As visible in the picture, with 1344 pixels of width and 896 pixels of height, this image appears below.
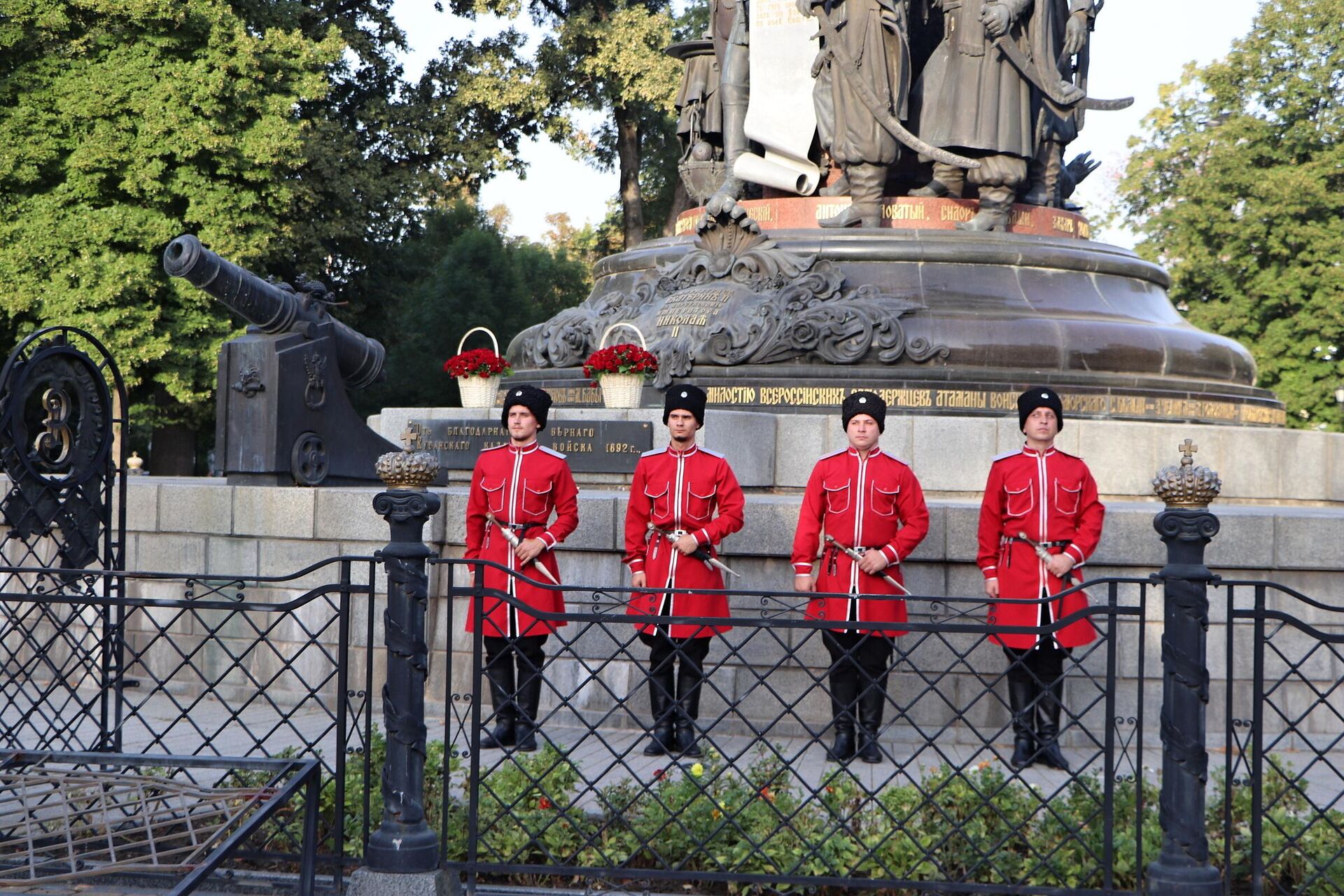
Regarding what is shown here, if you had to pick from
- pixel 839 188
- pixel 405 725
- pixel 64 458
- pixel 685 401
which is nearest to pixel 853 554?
pixel 685 401

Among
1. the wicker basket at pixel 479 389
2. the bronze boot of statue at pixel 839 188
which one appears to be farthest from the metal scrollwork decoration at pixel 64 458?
the bronze boot of statue at pixel 839 188

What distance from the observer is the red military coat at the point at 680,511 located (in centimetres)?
709

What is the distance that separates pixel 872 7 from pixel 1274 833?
25.2 feet

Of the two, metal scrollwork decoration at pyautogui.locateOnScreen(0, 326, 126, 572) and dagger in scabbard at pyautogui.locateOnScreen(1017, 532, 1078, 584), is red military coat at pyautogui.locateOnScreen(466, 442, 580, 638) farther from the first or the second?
dagger in scabbard at pyautogui.locateOnScreen(1017, 532, 1078, 584)

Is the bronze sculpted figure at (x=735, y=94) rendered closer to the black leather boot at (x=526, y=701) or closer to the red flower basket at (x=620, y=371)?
the red flower basket at (x=620, y=371)

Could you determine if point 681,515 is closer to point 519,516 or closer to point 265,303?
point 519,516

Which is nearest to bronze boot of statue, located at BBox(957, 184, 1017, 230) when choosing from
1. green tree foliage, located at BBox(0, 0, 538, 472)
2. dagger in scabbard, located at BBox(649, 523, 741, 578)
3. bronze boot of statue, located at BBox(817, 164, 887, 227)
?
bronze boot of statue, located at BBox(817, 164, 887, 227)

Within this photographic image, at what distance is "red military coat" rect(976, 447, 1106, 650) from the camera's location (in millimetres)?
6926

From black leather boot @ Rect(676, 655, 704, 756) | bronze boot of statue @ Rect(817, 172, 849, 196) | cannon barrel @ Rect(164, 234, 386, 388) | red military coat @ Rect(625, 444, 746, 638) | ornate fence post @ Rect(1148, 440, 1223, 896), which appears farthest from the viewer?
bronze boot of statue @ Rect(817, 172, 849, 196)

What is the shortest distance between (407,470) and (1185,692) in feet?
8.30

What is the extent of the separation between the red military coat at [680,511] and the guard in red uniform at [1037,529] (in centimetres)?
120

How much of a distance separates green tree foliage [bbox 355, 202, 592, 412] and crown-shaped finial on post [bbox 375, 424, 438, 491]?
23307mm

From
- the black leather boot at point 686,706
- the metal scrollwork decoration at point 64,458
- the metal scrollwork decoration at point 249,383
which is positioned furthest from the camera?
the metal scrollwork decoration at point 249,383

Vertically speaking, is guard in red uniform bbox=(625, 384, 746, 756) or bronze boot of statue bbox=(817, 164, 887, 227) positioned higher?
bronze boot of statue bbox=(817, 164, 887, 227)
